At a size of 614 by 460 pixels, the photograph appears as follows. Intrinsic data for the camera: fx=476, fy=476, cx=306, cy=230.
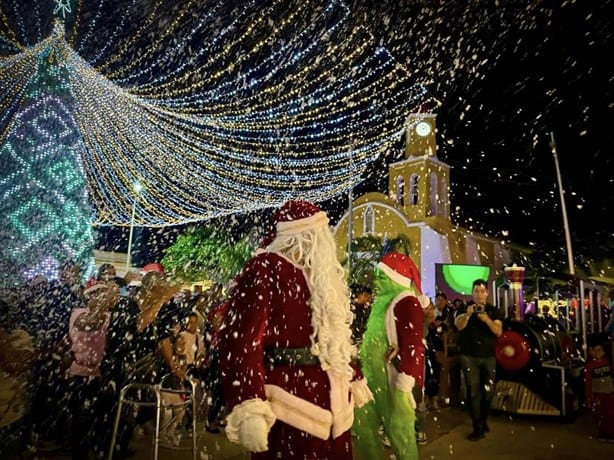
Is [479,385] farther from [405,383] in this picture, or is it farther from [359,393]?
[359,393]

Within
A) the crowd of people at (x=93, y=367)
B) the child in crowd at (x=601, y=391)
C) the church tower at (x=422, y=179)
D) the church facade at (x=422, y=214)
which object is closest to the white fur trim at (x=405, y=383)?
the crowd of people at (x=93, y=367)

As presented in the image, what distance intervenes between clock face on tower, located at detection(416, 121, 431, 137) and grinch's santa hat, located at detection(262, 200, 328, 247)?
94.8 ft

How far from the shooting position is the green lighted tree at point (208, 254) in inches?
1319

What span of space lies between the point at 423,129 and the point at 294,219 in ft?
95.8

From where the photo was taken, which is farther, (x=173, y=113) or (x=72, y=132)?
(x=72, y=132)

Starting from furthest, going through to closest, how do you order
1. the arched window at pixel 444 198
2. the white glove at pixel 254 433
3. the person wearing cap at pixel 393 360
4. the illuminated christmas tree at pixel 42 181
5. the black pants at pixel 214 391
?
the arched window at pixel 444 198
the illuminated christmas tree at pixel 42 181
the black pants at pixel 214 391
the person wearing cap at pixel 393 360
the white glove at pixel 254 433

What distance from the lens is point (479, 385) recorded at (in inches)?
237

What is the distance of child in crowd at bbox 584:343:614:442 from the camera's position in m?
6.00

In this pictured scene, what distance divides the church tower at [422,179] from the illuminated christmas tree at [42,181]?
1925 centimetres

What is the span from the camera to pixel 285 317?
98.4 inches

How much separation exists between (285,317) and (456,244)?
1110 inches

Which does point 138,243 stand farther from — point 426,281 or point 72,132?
point 72,132

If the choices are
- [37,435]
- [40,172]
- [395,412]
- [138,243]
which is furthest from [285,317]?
[138,243]

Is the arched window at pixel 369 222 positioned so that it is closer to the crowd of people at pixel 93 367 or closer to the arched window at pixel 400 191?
the arched window at pixel 400 191
